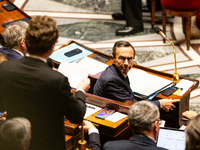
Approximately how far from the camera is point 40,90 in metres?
1.58

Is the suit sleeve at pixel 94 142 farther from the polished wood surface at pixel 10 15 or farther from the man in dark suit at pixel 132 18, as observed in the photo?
the man in dark suit at pixel 132 18

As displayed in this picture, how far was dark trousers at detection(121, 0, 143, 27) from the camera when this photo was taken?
5.53m

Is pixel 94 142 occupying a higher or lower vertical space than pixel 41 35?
lower

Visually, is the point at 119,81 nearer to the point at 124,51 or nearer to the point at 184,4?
the point at 124,51

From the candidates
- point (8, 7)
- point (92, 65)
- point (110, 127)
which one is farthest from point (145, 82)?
point (8, 7)

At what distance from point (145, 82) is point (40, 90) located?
1.57 m

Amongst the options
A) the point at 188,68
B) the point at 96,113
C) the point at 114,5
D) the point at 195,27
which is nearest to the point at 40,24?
the point at 96,113

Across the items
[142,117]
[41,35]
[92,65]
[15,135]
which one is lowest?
[92,65]

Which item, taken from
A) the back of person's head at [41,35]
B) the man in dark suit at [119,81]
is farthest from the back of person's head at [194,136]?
the man in dark suit at [119,81]

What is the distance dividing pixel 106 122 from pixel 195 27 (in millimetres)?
3808

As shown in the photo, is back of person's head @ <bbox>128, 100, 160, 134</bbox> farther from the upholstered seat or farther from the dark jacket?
the upholstered seat

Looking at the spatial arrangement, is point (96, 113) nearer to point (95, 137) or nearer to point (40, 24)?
point (95, 137)

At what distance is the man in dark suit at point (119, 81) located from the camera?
2639mm

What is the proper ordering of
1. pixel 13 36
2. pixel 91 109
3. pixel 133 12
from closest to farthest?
pixel 91 109, pixel 13 36, pixel 133 12
